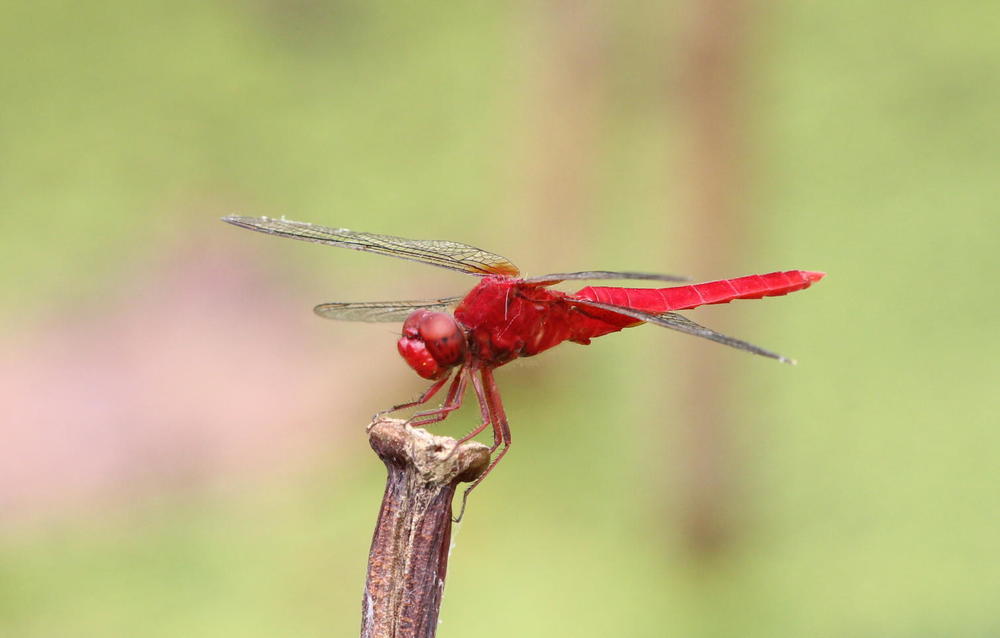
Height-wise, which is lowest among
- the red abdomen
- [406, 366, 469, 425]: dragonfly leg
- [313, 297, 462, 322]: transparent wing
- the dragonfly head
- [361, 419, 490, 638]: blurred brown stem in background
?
[361, 419, 490, 638]: blurred brown stem in background

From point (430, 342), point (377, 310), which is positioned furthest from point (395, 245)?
point (430, 342)

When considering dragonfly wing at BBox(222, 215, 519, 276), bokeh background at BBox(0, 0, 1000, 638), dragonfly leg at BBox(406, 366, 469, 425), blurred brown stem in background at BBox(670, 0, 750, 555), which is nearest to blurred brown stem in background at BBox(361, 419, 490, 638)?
dragonfly leg at BBox(406, 366, 469, 425)

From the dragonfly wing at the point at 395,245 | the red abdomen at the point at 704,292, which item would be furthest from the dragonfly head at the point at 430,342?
the red abdomen at the point at 704,292

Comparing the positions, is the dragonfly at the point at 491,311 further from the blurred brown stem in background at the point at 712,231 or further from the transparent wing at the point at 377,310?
the blurred brown stem in background at the point at 712,231

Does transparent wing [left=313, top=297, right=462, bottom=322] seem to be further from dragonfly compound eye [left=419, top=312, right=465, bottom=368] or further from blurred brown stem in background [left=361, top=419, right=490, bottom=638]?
blurred brown stem in background [left=361, top=419, right=490, bottom=638]

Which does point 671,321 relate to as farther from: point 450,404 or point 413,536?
point 413,536
